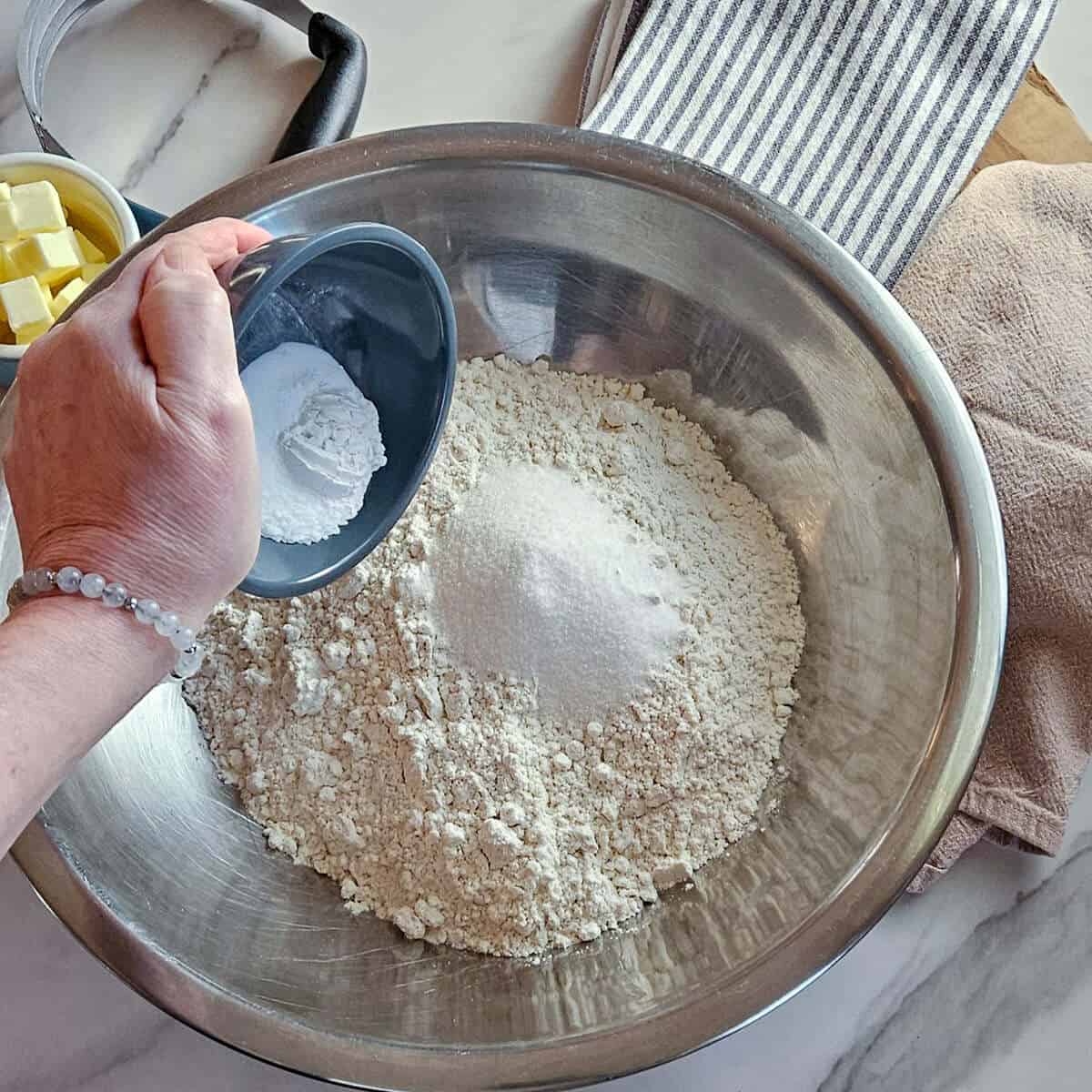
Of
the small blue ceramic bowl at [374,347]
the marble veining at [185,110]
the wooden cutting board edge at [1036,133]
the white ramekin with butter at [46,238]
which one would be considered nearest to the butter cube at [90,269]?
the white ramekin with butter at [46,238]

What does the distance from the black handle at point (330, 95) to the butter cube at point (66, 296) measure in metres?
0.19

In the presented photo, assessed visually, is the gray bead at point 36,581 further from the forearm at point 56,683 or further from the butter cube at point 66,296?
the butter cube at point 66,296

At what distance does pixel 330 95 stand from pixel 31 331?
12.0 inches

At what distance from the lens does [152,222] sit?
0.93 m

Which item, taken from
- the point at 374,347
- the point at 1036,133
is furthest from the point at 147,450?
the point at 1036,133

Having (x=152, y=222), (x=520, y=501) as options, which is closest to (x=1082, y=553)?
(x=520, y=501)

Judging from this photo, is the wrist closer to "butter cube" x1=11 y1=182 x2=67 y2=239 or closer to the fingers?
the fingers

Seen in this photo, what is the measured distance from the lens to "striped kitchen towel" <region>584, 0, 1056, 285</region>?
3.15ft

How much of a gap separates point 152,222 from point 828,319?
53 cm

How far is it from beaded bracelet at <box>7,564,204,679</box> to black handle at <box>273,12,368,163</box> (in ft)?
1.68

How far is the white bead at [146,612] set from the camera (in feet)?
1.79

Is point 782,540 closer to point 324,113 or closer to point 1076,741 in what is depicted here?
point 1076,741

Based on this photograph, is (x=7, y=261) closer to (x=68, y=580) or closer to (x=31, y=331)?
(x=31, y=331)

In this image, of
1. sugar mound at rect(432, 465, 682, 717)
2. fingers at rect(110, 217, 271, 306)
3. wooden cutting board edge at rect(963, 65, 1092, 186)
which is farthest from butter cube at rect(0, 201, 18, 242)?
wooden cutting board edge at rect(963, 65, 1092, 186)
